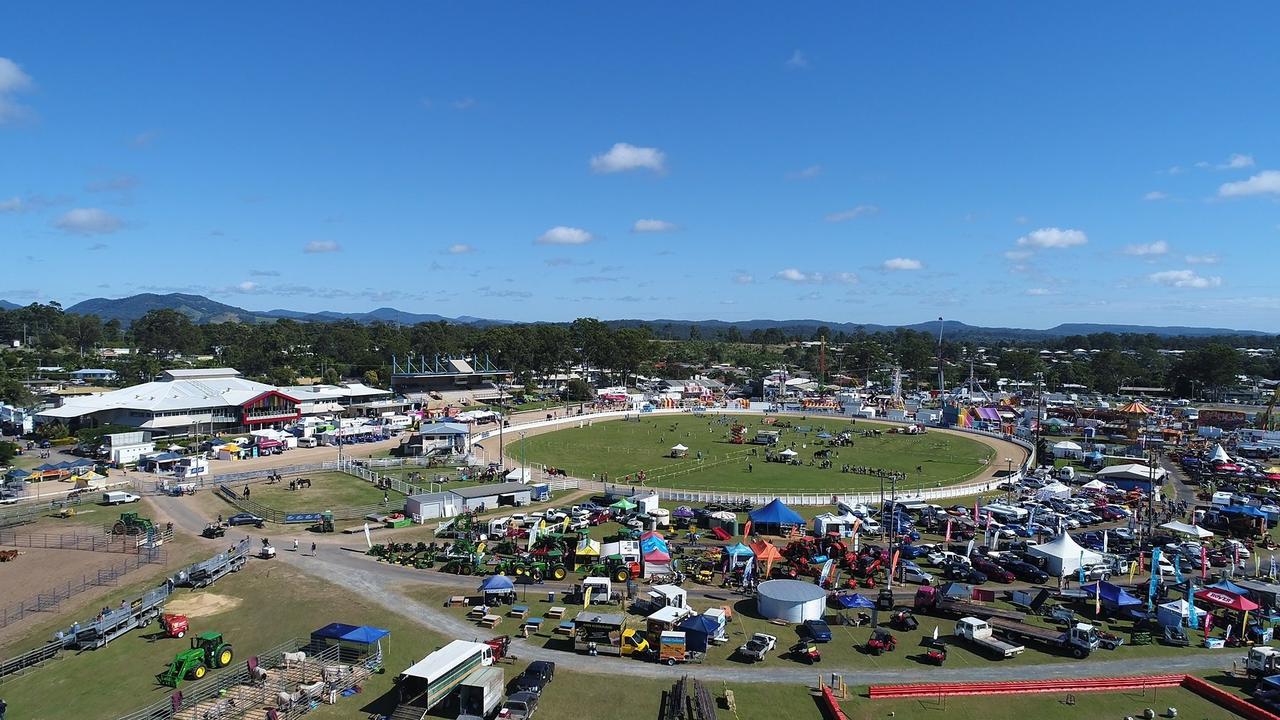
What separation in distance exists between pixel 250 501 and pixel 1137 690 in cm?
3875

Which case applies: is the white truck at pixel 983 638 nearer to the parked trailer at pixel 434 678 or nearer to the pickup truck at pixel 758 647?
the pickup truck at pixel 758 647

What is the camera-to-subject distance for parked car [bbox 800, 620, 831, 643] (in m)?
20.8

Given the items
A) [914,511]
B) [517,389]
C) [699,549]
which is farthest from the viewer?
[517,389]

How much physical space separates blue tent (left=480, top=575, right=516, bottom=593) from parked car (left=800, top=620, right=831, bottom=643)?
9290 millimetres

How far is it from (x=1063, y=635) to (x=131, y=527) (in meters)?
36.0

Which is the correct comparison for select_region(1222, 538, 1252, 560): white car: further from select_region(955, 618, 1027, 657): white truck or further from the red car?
select_region(955, 618, 1027, 657): white truck

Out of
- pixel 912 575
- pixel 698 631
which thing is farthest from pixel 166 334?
pixel 912 575

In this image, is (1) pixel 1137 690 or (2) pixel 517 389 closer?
(1) pixel 1137 690

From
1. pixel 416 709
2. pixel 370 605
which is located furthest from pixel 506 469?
pixel 416 709

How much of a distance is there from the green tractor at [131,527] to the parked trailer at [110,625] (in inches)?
408

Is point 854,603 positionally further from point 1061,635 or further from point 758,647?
point 1061,635

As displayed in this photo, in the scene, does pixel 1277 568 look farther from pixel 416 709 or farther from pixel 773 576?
pixel 416 709

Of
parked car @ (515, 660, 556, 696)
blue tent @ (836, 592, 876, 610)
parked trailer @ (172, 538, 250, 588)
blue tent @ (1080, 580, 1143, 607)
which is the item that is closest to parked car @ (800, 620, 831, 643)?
blue tent @ (836, 592, 876, 610)

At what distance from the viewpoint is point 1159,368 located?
14412 cm
